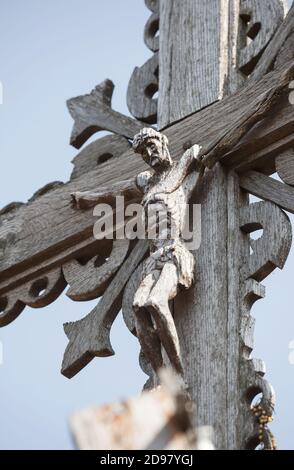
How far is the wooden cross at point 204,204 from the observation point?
4988mm

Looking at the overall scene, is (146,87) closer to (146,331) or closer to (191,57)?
(191,57)

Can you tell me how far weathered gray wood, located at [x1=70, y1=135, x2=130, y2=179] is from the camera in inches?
246

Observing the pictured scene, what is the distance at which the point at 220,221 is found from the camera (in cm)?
538

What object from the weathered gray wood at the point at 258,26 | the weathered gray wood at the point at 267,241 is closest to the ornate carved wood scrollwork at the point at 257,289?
the weathered gray wood at the point at 267,241

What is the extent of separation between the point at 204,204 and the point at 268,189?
0.81 ft

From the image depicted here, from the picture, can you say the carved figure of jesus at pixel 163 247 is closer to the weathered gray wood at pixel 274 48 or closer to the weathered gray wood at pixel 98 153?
the weathered gray wood at pixel 274 48

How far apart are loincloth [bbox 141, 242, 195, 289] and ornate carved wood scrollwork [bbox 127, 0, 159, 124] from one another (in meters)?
1.16

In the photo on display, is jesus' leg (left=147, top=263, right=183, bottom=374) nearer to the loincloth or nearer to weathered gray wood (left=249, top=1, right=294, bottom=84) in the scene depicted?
the loincloth

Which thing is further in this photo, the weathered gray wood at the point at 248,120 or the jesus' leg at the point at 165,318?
the weathered gray wood at the point at 248,120

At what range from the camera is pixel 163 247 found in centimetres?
520

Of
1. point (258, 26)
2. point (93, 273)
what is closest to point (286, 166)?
point (258, 26)

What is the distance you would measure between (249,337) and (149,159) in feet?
2.81
